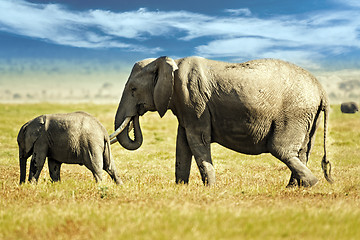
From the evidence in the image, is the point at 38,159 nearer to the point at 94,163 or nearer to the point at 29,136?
the point at 29,136

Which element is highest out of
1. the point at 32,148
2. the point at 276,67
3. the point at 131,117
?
the point at 276,67

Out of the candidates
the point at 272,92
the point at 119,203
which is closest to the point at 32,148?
the point at 119,203

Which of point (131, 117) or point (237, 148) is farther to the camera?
point (131, 117)

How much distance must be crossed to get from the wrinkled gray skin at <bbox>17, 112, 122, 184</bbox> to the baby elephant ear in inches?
69.8

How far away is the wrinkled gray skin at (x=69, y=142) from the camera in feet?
29.9

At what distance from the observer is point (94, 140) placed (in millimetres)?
9148

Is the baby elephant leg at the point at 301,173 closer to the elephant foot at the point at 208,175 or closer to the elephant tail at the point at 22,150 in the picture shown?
the elephant foot at the point at 208,175

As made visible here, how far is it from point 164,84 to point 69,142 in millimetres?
2627

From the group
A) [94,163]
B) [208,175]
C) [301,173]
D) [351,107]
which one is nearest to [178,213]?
[208,175]

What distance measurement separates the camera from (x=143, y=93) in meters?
8.98

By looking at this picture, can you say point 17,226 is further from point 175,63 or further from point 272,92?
point 272,92

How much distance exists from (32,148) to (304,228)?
23.4 ft

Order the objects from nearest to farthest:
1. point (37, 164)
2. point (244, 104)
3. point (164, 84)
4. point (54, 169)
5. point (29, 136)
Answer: point (244, 104) < point (164, 84) < point (37, 164) < point (29, 136) < point (54, 169)

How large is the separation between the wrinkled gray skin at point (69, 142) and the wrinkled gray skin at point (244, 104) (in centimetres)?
177
